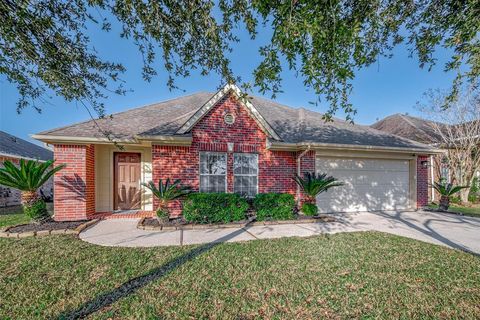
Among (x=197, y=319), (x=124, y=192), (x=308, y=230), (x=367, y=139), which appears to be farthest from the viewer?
(x=367, y=139)

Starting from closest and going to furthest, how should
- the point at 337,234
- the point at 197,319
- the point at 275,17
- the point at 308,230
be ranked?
the point at 197,319 → the point at 275,17 → the point at 337,234 → the point at 308,230

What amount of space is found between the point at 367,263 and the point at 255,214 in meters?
4.28

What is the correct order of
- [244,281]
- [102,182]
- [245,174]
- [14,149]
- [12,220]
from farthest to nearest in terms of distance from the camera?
[14,149]
[102,182]
[245,174]
[12,220]
[244,281]

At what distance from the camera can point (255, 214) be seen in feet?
26.9

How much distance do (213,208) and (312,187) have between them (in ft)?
12.0

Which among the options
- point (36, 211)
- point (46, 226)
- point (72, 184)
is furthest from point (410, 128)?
point (36, 211)

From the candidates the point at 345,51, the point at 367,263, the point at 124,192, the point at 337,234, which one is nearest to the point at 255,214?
the point at 337,234

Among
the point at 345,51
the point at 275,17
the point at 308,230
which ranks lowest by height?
the point at 308,230

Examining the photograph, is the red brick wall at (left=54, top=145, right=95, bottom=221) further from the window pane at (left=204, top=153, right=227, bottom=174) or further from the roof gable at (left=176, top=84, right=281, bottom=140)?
the window pane at (left=204, top=153, right=227, bottom=174)

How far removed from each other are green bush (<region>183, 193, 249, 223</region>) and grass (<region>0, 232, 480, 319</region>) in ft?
6.77

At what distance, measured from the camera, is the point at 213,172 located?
8.41 metres

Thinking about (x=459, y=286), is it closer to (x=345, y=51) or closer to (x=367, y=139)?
(x=345, y=51)

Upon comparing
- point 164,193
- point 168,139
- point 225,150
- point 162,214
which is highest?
point 168,139

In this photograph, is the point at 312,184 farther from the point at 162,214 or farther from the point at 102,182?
the point at 102,182
